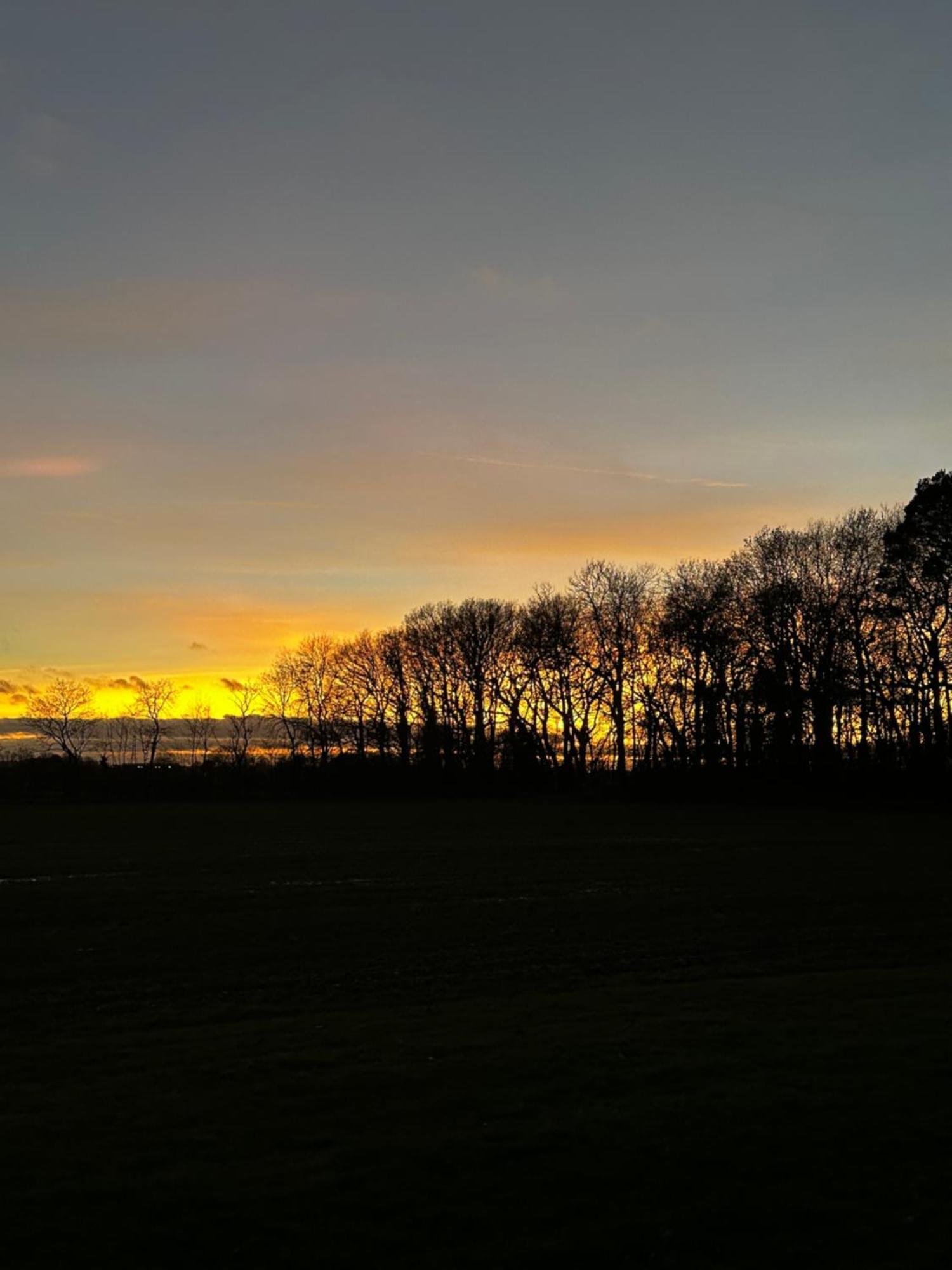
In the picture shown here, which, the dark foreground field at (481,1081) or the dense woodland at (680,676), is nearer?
the dark foreground field at (481,1081)

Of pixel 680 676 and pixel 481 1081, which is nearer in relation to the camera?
pixel 481 1081

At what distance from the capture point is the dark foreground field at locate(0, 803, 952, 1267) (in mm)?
7543

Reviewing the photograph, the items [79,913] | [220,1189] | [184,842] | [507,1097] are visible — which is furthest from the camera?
[184,842]

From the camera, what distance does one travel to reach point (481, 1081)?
450 inches

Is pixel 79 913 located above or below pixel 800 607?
below

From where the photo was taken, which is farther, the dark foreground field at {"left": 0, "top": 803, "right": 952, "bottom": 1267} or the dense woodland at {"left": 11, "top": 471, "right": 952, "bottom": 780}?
the dense woodland at {"left": 11, "top": 471, "right": 952, "bottom": 780}

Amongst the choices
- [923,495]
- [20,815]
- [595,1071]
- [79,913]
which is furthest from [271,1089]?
[20,815]

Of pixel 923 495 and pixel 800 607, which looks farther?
pixel 800 607

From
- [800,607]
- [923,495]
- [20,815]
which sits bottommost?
[20,815]

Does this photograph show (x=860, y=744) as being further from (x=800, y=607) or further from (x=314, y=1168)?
(x=314, y=1168)

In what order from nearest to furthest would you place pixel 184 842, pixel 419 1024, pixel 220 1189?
pixel 220 1189, pixel 419 1024, pixel 184 842

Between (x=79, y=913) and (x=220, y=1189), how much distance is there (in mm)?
22522

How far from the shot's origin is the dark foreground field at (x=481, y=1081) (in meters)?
7.54

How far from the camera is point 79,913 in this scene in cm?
2895
